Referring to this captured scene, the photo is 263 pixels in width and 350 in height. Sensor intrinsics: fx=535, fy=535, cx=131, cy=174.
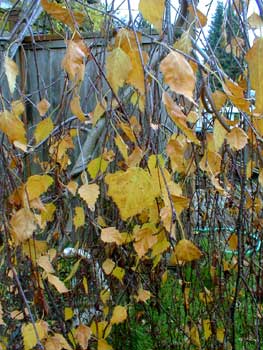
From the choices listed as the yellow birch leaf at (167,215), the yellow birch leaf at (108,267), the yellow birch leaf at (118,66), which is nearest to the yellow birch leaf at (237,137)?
the yellow birch leaf at (167,215)

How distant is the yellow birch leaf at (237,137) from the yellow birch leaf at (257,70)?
0.38 m

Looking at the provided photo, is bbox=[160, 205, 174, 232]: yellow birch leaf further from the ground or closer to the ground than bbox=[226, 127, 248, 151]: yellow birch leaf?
closer to the ground

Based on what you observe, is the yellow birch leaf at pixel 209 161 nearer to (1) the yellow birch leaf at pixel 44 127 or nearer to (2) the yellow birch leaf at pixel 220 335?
(1) the yellow birch leaf at pixel 44 127

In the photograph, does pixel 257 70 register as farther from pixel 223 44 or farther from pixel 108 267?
pixel 223 44

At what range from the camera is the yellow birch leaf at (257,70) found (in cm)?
66

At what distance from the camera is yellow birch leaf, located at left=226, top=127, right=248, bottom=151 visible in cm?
106

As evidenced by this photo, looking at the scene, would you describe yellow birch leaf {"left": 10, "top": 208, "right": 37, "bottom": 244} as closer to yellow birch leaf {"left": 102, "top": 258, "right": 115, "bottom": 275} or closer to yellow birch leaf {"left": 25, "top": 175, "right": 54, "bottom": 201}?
yellow birch leaf {"left": 25, "top": 175, "right": 54, "bottom": 201}

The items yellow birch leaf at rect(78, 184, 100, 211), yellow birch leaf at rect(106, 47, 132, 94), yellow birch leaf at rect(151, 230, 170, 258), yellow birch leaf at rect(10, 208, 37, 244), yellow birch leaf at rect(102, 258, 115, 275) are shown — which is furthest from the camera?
yellow birch leaf at rect(102, 258, 115, 275)

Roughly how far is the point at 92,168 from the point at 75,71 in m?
0.44

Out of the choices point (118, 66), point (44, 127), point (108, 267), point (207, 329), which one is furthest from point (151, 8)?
point (207, 329)

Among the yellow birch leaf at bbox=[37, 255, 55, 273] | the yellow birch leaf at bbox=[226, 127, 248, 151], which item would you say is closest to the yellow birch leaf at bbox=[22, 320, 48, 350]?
the yellow birch leaf at bbox=[37, 255, 55, 273]

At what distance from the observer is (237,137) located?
41.8 inches

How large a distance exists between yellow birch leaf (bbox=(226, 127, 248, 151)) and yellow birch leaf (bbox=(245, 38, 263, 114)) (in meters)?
0.38

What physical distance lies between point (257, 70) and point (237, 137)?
1.32 ft
